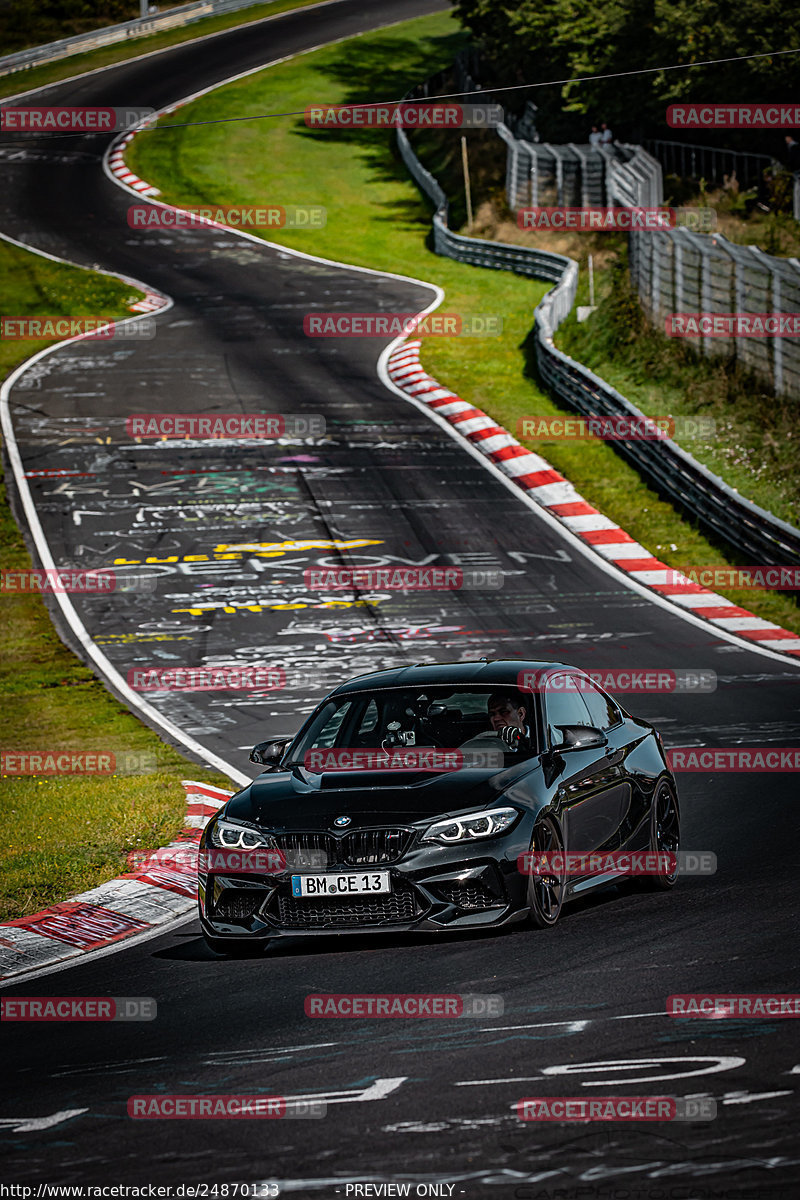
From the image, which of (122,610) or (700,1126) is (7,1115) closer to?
(700,1126)

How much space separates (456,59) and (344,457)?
42188mm

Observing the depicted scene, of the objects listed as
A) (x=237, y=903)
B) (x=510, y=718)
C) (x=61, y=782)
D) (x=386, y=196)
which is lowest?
(x=61, y=782)

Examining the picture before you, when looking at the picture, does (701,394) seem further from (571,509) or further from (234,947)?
(234,947)

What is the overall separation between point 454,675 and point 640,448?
17.7 m

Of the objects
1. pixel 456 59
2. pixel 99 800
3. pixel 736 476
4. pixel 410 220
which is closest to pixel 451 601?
pixel 736 476

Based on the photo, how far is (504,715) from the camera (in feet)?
30.8

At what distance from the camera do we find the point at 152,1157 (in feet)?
18.2
